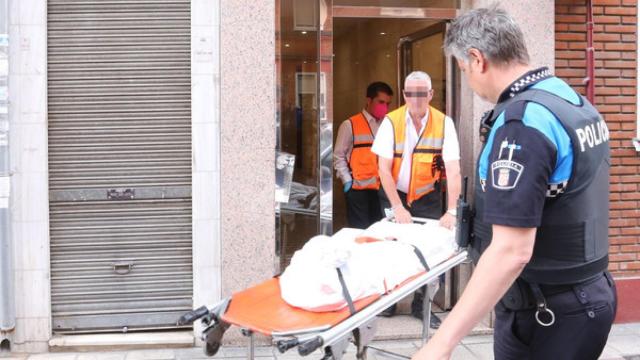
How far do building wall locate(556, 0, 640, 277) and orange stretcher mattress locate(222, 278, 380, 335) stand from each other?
12.5 feet

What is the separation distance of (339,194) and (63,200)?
9.41 feet

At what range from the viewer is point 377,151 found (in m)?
6.09

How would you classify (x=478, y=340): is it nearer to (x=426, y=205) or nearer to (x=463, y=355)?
(x=463, y=355)

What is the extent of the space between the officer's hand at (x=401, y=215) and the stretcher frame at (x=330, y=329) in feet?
4.79

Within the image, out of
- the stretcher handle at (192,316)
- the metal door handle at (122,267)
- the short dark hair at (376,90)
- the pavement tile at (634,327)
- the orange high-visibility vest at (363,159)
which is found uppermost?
the short dark hair at (376,90)

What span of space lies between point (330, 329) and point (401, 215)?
2.30 metres

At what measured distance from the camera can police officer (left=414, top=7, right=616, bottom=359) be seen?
233cm

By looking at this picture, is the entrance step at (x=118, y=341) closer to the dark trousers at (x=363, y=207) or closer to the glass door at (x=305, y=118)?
the glass door at (x=305, y=118)

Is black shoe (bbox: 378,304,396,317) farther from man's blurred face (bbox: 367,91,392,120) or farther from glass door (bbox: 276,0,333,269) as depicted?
man's blurred face (bbox: 367,91,392,120)

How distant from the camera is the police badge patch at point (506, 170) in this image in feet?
7.73

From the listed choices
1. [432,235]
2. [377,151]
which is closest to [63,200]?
[377,151]

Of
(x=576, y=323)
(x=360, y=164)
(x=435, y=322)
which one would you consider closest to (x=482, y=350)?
(x=435, y=322)

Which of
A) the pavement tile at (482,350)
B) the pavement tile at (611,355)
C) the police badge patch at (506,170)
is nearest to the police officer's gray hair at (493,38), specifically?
the police badge patch at (506,170)

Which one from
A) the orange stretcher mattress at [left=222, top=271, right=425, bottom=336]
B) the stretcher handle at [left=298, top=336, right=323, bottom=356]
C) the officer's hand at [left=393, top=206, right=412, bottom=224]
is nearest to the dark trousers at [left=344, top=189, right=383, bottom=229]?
the officer's hand at [left=393, top=206, right=412, bottom=224]
